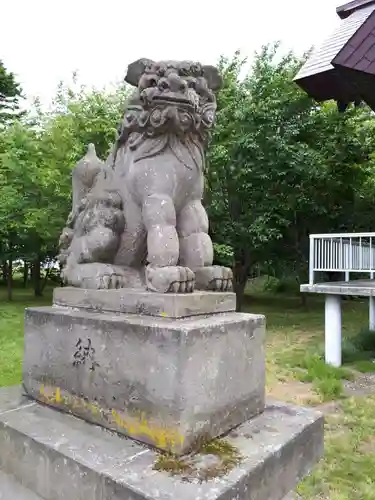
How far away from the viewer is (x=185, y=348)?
70.8 inches

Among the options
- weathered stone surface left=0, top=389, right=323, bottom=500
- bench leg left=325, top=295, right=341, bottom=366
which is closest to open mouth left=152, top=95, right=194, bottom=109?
weathered stone surface left=0, top=389, right=323, bottom=500

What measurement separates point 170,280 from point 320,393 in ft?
11.0

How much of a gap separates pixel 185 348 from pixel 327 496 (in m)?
1.54

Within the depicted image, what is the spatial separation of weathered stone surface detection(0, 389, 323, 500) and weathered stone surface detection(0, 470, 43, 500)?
25 mm

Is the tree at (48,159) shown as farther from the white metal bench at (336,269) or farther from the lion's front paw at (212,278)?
the lion's front paw at (212,278)

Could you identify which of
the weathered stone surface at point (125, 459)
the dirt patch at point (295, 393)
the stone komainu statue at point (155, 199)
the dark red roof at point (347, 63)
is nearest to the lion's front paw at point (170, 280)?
the stone komainu statue at point (155, 199)

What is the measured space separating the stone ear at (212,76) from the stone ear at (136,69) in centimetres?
31

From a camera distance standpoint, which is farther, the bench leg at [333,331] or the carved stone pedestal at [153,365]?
the bench leg at [333,331]

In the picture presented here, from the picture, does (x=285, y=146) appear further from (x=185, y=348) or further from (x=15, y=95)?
(x=185, y=348)

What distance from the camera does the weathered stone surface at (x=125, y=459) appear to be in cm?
160

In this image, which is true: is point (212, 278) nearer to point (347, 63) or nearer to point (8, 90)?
point (347, 63)

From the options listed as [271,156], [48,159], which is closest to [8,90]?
[48,159]

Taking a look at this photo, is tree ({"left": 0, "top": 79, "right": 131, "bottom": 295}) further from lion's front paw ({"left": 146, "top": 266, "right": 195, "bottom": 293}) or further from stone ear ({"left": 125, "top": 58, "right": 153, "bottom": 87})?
lion's front paw ({"left": 146, "top": 266, "right": 195, "bottom": 293})

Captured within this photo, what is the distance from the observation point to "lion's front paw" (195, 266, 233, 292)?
2.29m
